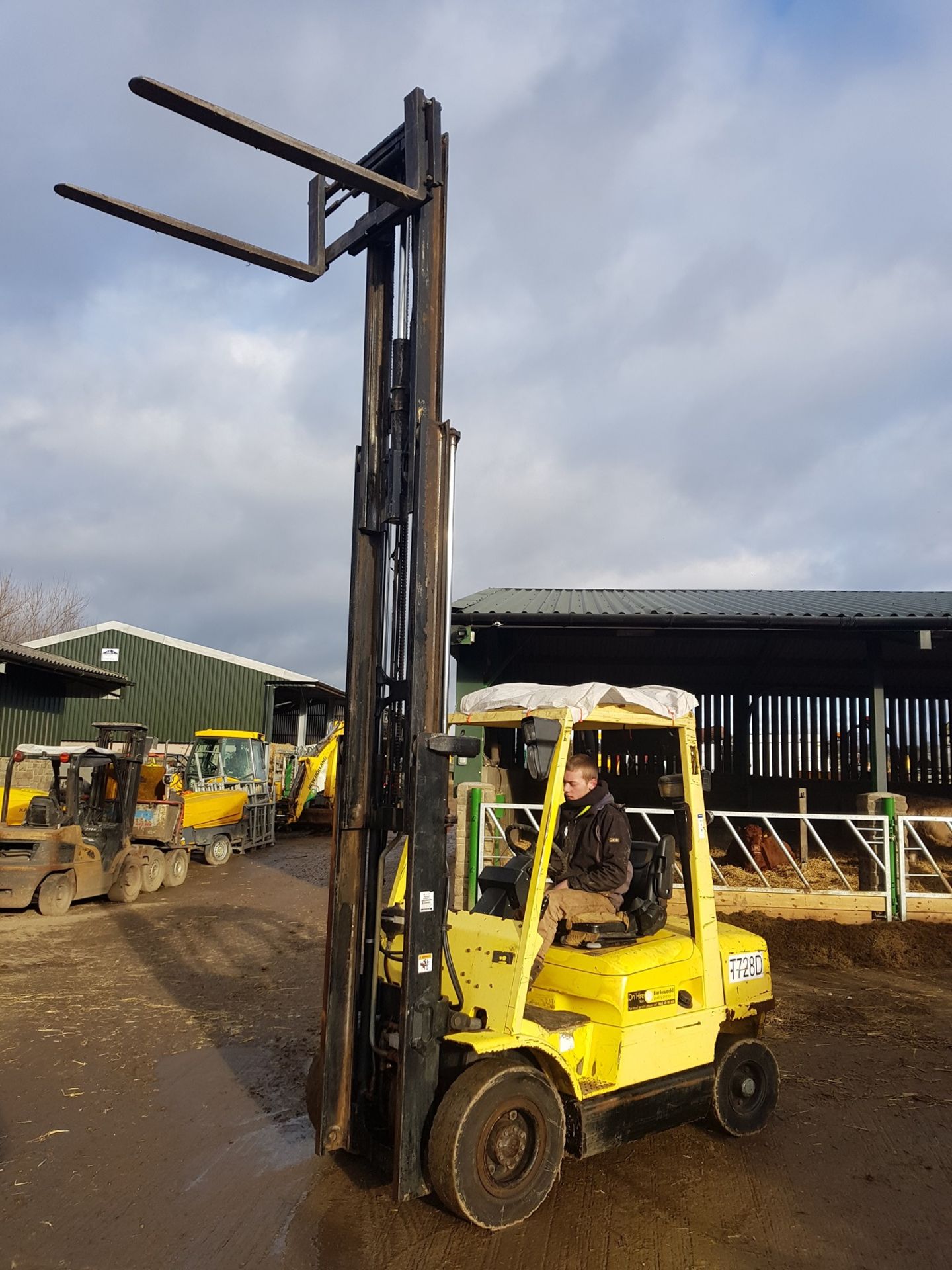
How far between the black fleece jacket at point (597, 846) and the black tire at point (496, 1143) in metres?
1.02

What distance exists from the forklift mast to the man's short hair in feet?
2.88

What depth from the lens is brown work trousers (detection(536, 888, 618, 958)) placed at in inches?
178

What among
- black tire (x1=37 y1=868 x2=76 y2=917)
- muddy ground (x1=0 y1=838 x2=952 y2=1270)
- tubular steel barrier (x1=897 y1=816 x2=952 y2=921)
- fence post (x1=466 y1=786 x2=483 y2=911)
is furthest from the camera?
black tire (x1=37 y1=868 x2=76 y2=917)

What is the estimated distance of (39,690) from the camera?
2383 centimetres

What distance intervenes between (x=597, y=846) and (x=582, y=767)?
1.38 feet

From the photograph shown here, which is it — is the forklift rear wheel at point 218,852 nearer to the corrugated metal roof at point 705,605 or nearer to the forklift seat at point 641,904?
the corrugated metal roof at point 705,605

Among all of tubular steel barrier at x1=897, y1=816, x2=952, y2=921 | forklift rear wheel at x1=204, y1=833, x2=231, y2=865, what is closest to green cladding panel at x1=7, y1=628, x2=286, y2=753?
forklift rear wheel at x1=204, y1=833, x2=231, y2=865

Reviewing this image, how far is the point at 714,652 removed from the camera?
1720cm

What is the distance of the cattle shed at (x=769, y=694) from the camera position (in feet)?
54.1

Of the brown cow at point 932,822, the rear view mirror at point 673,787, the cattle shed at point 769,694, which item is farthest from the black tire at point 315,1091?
the brown cow at point 932,822

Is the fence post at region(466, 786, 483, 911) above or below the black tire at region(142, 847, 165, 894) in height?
above

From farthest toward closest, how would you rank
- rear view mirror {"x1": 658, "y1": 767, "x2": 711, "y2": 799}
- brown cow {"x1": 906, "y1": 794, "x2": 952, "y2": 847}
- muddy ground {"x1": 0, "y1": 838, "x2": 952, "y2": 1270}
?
brown cow {"x1": 906, "y1": 794, "x2": 952, "y2": 847}, rear view mirror {"x1": 658, "y1": 767, "x2": 711, "y2": 799}, muddy ground {"x1": 0, "y1": 838, "x2": 952, "y2": 1270}

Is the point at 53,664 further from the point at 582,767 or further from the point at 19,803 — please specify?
the point at 582,767

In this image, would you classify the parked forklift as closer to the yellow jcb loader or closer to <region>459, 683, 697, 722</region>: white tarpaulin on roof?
the yellow jcb loader
